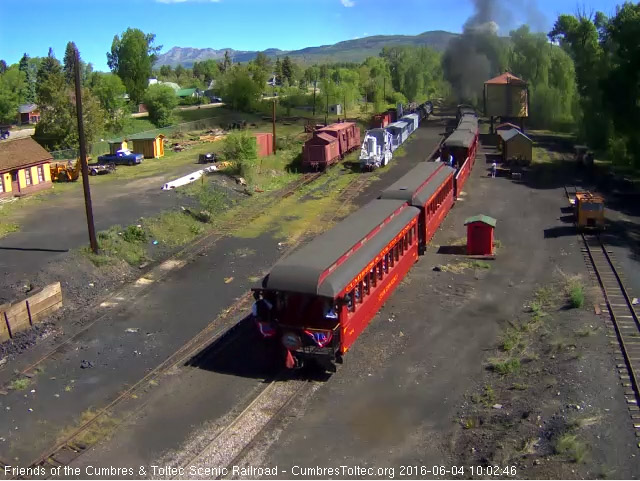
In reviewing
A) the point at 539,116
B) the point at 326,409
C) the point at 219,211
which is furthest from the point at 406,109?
the point at 326,409

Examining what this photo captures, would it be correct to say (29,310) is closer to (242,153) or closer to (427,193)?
(427,193)

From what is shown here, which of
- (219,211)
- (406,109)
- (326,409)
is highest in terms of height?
(406,109)

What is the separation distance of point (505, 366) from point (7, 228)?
2393 centimetres

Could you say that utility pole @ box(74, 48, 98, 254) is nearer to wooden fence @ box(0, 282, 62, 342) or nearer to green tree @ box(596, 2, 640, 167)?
wooden fence @ box(0, 282, 62, 342)

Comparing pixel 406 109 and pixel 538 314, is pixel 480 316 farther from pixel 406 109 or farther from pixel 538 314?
pixel 406 109

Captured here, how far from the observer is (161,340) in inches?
722

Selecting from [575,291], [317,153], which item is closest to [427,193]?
[575,291]

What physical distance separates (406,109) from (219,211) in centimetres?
5540

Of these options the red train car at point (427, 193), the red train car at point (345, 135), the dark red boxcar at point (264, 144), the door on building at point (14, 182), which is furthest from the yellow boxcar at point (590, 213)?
the door on building at point (14, 182)

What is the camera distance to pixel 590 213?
94.3 feet

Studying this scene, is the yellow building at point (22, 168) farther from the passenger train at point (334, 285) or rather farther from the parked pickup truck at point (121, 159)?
the passenger train at point (334, 285)

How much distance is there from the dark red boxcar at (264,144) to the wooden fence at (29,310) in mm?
29919

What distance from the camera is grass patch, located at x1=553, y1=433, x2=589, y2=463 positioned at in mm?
11367

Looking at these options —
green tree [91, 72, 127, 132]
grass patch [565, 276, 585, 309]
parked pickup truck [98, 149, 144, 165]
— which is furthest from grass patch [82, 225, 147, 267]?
green tree [91, 72, 127, 132]
